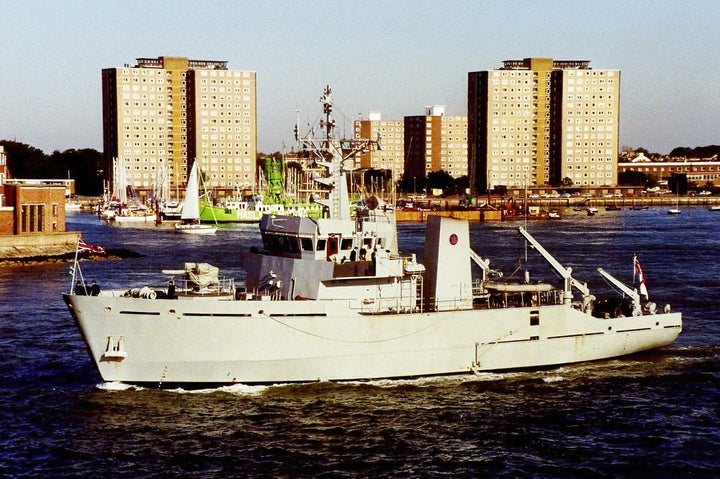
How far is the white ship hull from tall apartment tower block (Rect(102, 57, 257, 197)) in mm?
141219

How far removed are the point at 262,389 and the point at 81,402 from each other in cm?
501

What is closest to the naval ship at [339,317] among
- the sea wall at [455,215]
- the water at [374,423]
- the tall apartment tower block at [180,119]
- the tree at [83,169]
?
the water at [374,423]

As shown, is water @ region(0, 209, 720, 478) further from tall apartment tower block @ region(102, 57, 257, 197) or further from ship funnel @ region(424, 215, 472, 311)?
tall apartment tower block @ region(102, 57, 257, 197)

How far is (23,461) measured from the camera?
75.1 ft

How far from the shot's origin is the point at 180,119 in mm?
172500

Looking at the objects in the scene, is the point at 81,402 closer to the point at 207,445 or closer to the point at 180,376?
the point at 180,376

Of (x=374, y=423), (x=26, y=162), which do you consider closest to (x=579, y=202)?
(x=26, y=162)

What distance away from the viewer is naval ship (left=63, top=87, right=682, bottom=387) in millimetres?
27141

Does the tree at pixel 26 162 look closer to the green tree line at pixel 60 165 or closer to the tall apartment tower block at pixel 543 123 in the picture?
the green tree line at pixel 60 165

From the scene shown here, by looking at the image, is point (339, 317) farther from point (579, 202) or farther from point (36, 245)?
point (579, 202)

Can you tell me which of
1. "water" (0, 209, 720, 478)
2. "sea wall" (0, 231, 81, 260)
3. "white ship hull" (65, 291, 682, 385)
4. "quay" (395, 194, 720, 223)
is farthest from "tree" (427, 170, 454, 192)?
"white ship hull" (65, 291, 682, 385)

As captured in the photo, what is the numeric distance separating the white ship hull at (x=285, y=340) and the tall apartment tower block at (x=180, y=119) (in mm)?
141219

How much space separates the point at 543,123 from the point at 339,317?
527ft

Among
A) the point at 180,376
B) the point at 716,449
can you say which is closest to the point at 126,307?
the point at 180,376
